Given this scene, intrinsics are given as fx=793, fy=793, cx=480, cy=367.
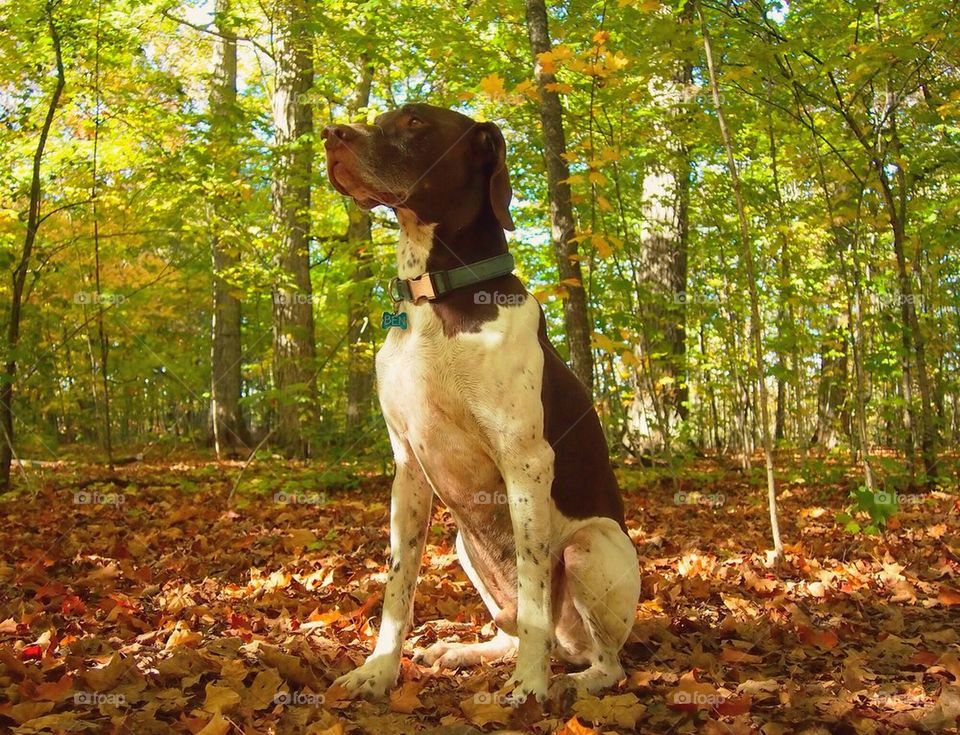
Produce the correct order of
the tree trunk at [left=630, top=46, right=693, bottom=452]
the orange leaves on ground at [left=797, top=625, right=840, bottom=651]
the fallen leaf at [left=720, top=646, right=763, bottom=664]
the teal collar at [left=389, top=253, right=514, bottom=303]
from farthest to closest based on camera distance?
the tree trunk at [left=630, top=46, right=693, bottom=452] → the orange leaves on ground at [left=797, top=625, right=840, bottom=651] → the fallen leaf at [left=720, top=646, right=763, bottom=664] → the teal collar at [left=389, top=253, right=514, bottom=303]

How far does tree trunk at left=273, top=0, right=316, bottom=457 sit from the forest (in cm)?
6

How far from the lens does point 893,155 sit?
7.66 meters

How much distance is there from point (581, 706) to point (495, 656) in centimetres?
72

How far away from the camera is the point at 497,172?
2941 millimetres

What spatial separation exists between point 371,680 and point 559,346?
36.2 ft

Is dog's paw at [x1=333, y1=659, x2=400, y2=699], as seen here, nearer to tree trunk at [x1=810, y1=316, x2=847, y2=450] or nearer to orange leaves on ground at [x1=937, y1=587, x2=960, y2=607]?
orange leaves on ground at [x1=937, y1=587, x2=960, y2=607]

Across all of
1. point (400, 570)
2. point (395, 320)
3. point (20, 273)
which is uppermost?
point (20, 273)

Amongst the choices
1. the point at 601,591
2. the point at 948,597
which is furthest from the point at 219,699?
the point at 948,597

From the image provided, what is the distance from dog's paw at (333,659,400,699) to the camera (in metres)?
2.91

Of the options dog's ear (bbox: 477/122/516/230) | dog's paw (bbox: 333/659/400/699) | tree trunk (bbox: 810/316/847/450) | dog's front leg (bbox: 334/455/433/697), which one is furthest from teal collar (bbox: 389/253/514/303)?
tree trunk (bbox: 810/316/847/450)

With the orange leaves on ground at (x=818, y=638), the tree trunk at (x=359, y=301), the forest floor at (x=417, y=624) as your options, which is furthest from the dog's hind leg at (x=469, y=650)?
the tree trunk at (x=359, y=301)

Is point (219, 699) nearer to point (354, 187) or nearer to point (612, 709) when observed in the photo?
point (612, 709)

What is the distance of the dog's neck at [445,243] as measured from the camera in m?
2.92

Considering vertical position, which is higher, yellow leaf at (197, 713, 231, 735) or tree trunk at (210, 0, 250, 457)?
tree trunk at (210, 0, 250, 457)
